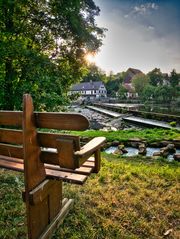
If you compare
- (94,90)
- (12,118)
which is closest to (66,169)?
(12,118)

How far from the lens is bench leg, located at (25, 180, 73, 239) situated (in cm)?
239

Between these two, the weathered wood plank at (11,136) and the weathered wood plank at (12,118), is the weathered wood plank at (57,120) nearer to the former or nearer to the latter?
the weathered wood plank at (12,118)

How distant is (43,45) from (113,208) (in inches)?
221

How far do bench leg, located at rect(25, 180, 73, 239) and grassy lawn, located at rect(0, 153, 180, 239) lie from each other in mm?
131

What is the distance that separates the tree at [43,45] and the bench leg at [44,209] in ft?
11.0

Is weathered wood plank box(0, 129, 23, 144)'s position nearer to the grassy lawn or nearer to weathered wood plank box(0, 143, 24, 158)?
weathered wood plank box(0, 143, 24, 158)

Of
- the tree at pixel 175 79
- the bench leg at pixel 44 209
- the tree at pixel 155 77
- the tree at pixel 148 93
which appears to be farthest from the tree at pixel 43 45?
the tree at pixel 155 77

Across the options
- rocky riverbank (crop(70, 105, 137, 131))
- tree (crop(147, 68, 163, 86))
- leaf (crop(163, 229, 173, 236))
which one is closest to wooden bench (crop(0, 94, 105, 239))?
leaf (crop(163, 229, 173, 236))

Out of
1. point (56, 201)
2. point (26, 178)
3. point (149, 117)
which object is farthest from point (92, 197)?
point (149, 117)

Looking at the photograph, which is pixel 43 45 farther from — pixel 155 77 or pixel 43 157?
pixel 155 77

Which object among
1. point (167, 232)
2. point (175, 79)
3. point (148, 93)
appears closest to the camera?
point (167, 232)

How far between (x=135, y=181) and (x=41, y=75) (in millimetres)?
3491

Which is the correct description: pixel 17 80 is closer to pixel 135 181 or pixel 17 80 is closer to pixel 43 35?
pixel 43 35

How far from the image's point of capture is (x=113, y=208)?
340 cm
